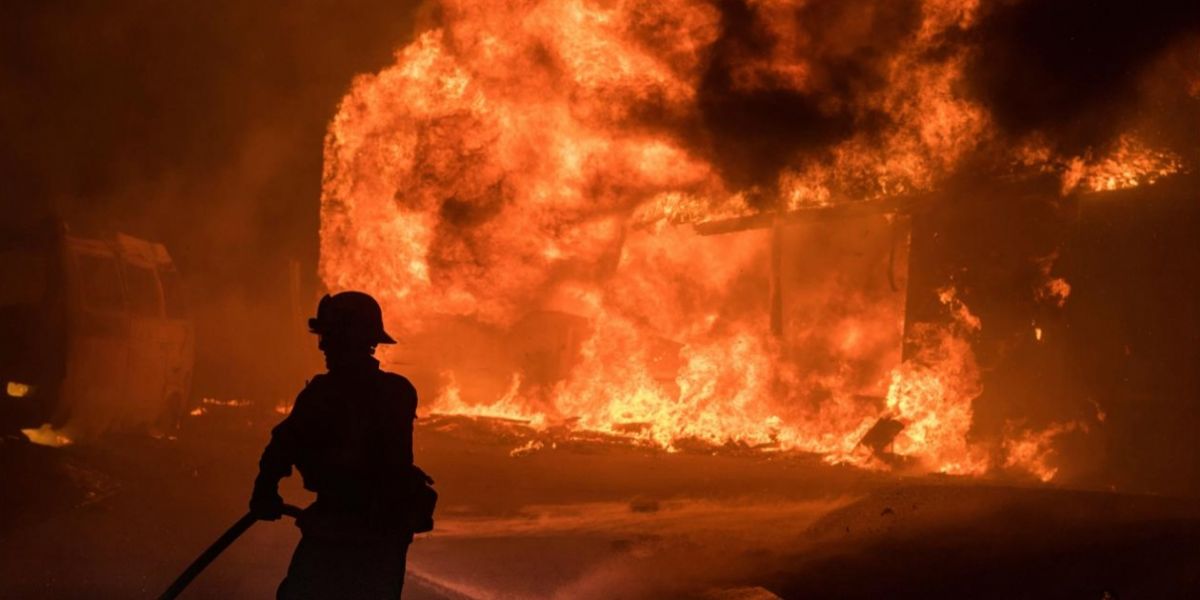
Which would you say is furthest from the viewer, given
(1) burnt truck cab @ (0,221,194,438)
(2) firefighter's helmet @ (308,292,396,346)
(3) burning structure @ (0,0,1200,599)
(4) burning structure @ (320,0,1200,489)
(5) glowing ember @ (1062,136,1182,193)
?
→ (4) burning structure @ (320,0,1200,489)

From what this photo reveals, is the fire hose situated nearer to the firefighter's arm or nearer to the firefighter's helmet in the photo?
the firefighter's arm

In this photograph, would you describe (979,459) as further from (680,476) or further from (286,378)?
(286,378)

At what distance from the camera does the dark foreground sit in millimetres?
5945

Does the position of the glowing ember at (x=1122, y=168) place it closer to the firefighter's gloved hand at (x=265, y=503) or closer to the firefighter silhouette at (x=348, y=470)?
the firefighter silhouette at (x=348, y=470)

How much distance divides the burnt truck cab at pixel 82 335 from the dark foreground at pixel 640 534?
1.30ft

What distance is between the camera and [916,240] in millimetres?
13523

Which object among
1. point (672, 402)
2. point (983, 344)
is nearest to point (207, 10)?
point (672, 402)

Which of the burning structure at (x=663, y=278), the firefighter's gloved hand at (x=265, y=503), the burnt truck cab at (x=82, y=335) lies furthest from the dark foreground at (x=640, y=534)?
the firefighter's gloved hand at (x=265, y=503)

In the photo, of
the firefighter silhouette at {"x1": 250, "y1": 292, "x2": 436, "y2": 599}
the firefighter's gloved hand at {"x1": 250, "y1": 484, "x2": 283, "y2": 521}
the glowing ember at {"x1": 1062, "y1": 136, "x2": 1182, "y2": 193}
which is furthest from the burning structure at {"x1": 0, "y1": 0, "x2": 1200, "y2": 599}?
the firefighter's gloved hand at {"x1": 250, "y1": 484, "x2": 283, "y2": 521}

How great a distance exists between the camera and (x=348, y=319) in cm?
391

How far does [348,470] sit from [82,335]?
302 inches

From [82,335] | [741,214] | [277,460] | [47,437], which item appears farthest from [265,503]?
[741,214]

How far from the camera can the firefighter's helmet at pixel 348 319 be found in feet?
12.8

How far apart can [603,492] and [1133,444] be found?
18.1 feet
